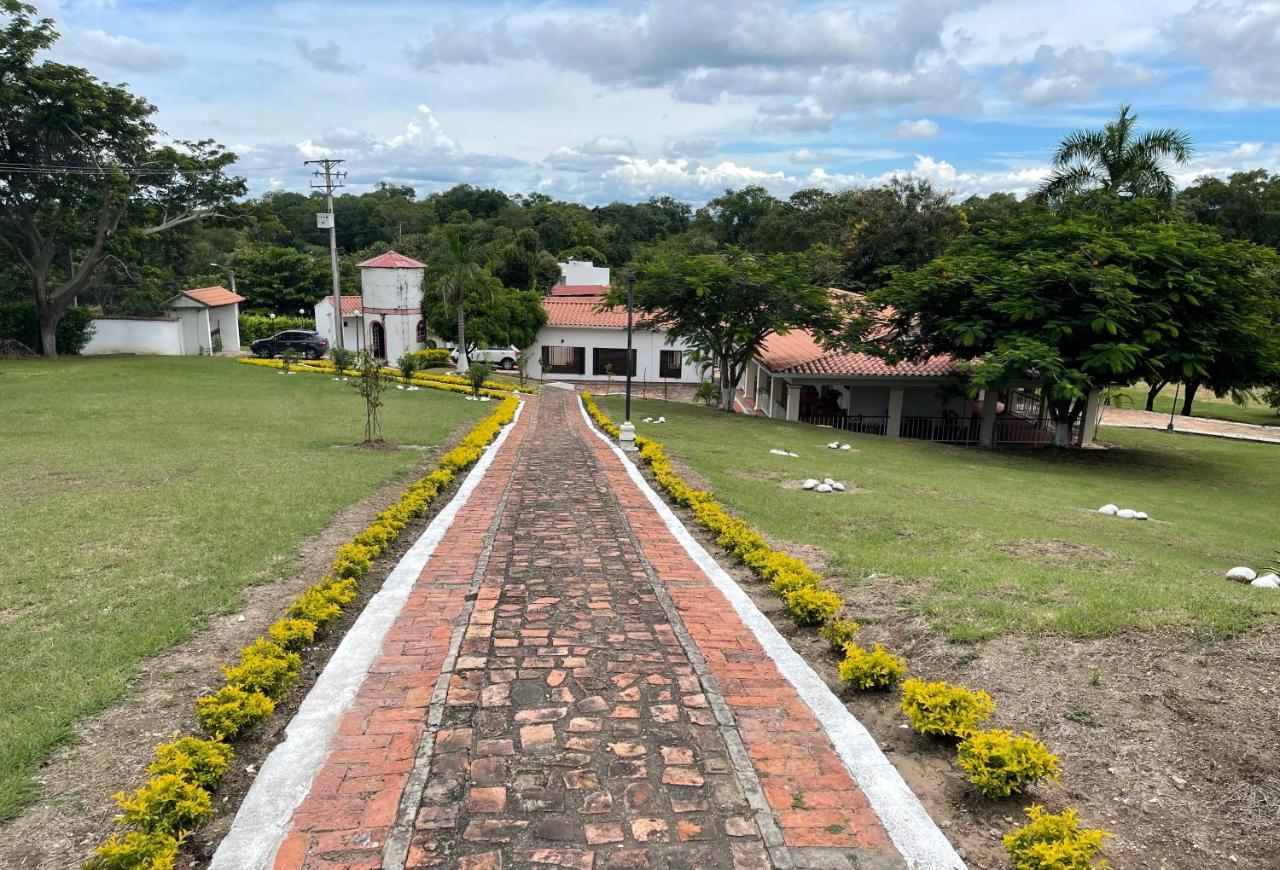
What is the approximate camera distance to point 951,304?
21.5 metres

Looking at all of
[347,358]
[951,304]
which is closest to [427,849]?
[951,304]

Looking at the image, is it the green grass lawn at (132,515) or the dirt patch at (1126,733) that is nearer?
the dirt patch at (1126,733)

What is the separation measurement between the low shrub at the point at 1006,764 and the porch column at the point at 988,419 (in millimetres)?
22434

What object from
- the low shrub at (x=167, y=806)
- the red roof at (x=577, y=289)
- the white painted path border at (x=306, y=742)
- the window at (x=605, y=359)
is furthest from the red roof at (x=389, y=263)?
the low shrub at (x=167, y=806)

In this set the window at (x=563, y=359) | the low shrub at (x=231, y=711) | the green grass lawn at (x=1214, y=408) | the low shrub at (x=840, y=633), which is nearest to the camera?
the low shrub at (x=231, y=711)

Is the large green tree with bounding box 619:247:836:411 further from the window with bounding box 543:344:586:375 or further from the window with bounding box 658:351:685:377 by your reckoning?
the window with bounding box 543:344:586:375

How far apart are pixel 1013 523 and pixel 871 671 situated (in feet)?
20.0

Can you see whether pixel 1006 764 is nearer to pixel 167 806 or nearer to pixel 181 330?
pixel 167 806

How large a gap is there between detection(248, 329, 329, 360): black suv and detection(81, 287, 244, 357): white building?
1.81 metres

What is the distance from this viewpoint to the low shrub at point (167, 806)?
319cm

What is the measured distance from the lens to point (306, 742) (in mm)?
4047

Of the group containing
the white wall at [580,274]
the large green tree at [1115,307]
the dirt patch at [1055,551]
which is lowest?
the dirt patch at [1055,551]

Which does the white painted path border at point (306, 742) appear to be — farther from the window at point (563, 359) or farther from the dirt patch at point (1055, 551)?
the window at point (563, 359)

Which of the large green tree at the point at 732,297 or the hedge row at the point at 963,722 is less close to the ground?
the large green tree at the point at 732,297
